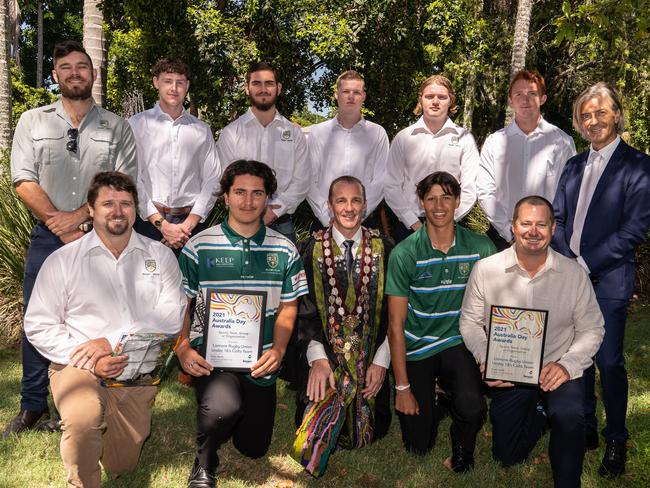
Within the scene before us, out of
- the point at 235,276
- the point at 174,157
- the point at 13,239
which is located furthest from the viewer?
the point at 13,239

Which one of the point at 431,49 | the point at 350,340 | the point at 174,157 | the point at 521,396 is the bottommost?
the point at 521,396

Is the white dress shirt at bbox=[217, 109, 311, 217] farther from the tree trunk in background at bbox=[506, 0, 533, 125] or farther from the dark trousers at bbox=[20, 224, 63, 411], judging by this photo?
the tree trunk in background at bbox=[506, 0, 533, 125]

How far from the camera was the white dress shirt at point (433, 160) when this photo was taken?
232 inches

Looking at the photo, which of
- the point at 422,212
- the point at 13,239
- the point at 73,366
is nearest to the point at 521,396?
the point at 422,212

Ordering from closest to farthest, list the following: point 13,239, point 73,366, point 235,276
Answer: point 73,366, point 235,276, point 13,239

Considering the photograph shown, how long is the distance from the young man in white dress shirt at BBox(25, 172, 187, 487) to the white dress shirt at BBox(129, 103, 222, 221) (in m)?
1.71

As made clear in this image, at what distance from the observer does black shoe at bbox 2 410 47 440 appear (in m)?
4.80

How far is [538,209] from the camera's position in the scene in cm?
411

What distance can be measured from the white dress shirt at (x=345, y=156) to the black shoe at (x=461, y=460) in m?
2.59

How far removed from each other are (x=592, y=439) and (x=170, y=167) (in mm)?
4315

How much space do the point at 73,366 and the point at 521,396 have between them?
309 centimetres

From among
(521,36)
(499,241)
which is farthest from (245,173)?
(521,36)

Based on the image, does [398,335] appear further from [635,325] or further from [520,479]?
[635,325]

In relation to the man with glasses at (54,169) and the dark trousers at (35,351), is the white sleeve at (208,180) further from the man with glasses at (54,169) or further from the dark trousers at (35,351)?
the dark trousers at (35,351)
